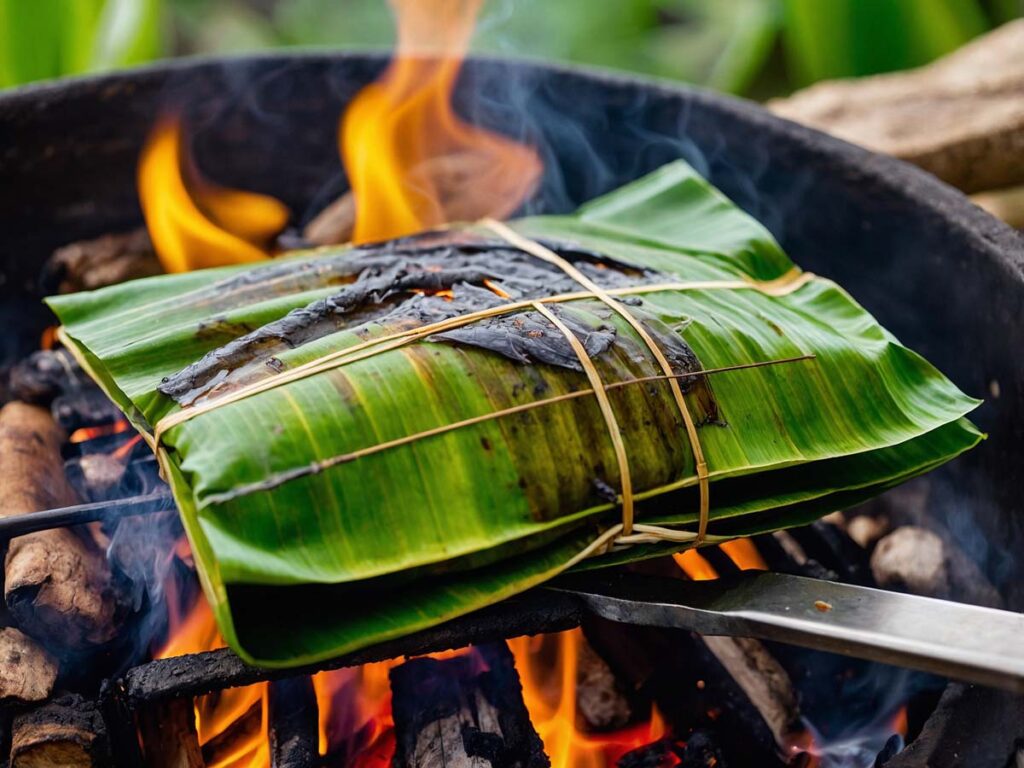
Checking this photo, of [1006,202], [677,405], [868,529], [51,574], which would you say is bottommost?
[868,529]

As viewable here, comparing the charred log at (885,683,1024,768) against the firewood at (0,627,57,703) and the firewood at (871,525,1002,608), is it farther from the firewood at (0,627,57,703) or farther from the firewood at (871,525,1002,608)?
the firewood at (0,627,57,703)

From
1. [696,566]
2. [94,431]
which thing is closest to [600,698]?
[696,566]

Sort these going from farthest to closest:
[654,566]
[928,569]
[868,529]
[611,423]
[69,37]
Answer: [69,37], [868,529], [928,569], [654,566], [611,423]

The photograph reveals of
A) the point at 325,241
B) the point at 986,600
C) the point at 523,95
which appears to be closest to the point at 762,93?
the point at 523,95

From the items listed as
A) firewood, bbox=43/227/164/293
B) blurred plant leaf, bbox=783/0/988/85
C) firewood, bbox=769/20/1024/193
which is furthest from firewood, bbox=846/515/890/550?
blurred plant leaf, bbox=783/0/988/85

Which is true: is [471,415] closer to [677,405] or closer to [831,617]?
[677,405]

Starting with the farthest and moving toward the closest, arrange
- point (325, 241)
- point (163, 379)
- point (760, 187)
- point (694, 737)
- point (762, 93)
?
point (762, 93) → point (325, 241) → point (760, 187) → point (694, 737) → point (163, 379)

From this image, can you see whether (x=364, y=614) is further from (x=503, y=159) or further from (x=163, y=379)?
(x=503, y=159)
